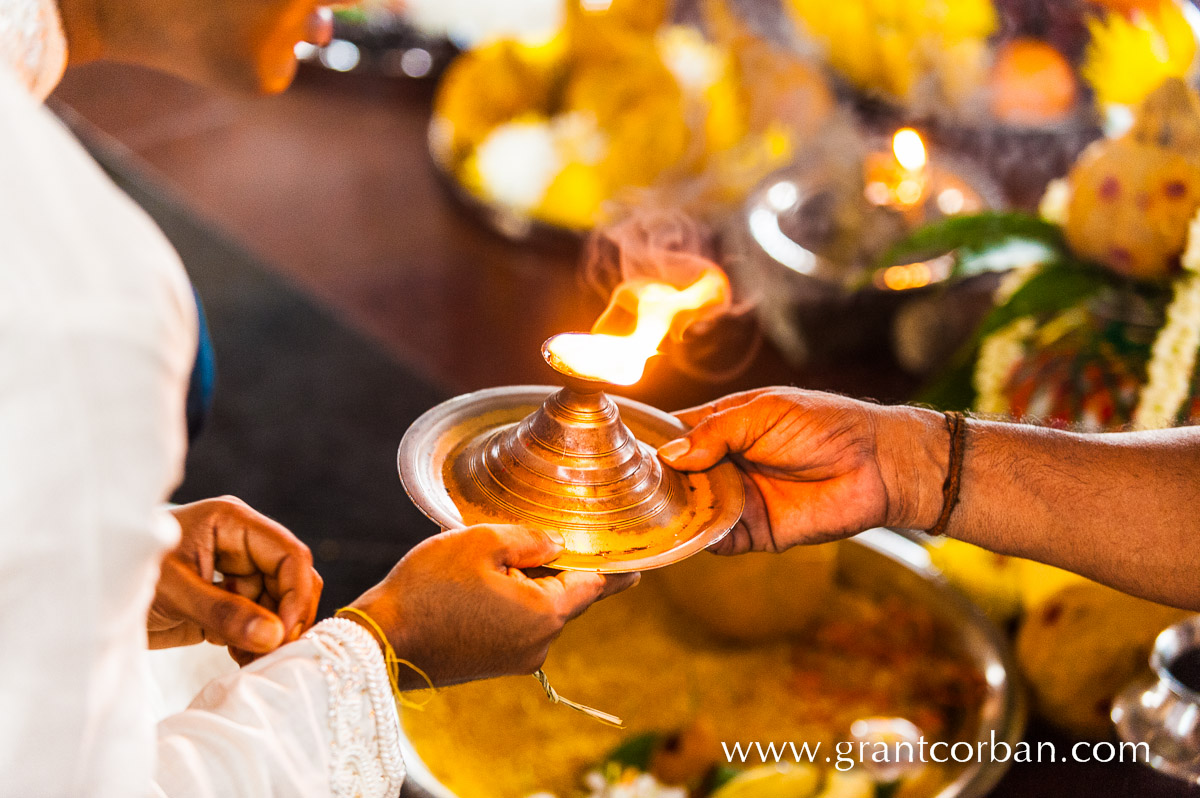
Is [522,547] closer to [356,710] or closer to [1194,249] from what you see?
[356,710]

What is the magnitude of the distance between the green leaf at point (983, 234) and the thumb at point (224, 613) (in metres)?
1.59

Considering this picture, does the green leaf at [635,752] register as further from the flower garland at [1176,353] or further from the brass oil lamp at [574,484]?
the flower garland at [1176,353]

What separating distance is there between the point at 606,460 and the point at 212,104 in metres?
3.59

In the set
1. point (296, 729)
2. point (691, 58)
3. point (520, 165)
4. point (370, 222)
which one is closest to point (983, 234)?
point (520, 165)

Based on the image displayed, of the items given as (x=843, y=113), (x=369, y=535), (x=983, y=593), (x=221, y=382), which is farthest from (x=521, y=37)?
(x=983, y=593)

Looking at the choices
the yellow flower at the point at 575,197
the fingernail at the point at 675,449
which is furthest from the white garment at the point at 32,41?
the yellow flower at the point at 575,197

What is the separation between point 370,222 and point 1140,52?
92.6 inches

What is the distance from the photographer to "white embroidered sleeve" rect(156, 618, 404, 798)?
101 cm

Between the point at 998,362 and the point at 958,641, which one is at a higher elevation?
the point at 998,362

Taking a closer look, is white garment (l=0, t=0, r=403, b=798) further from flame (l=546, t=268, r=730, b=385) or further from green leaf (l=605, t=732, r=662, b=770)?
green leaf (l=605, t=732, r=662, b=770)

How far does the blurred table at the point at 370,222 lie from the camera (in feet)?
9.37

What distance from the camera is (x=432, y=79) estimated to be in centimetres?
447

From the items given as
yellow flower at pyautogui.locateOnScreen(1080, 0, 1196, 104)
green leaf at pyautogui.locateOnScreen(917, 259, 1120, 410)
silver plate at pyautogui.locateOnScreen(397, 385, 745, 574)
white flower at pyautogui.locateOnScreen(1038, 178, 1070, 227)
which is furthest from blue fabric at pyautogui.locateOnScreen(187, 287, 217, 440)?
yellow flower at pyautogui.locateOnScreen(1080, 0, 1196, 104)

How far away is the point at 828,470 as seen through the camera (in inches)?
61.7
